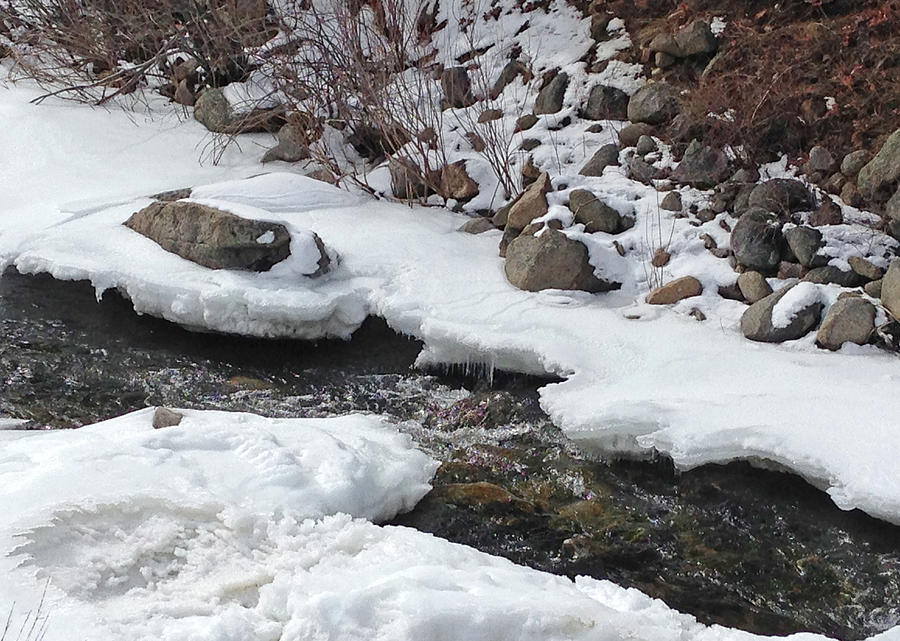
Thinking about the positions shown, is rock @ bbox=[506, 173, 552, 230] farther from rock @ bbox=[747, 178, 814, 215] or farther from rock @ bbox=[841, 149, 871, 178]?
rock @ bbox=[841, 149, 871, 178]

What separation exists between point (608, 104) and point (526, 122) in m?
0.65

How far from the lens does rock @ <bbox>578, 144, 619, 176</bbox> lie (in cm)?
688

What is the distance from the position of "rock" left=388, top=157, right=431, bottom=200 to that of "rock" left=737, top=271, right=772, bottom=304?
101 inches

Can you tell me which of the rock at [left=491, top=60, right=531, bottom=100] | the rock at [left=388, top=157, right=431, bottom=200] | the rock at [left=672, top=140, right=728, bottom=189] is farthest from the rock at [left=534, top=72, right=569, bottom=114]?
the rock at [left=672, top=140, right=728, bottom=189]

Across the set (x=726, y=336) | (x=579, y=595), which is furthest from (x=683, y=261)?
(x=579, y=595)

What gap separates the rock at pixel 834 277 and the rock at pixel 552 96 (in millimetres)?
2844

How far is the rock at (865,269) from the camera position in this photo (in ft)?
17.6

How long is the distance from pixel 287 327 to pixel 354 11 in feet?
10.3

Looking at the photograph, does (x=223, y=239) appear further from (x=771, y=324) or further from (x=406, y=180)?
(x=771, y=324)

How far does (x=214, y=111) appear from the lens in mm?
8680

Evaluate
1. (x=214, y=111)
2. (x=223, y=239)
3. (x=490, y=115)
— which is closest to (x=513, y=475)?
(x=223, y=239)

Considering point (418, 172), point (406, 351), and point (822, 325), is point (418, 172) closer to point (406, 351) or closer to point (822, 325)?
point (406, 351)

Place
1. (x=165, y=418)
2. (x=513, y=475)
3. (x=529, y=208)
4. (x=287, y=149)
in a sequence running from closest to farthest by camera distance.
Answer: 1. (x=165, y=418)
2. (x=513, y=475)
3. (x=529, y=208)
4. (x=287, y=149)

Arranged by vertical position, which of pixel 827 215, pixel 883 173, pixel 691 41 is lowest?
pixel 827 215
